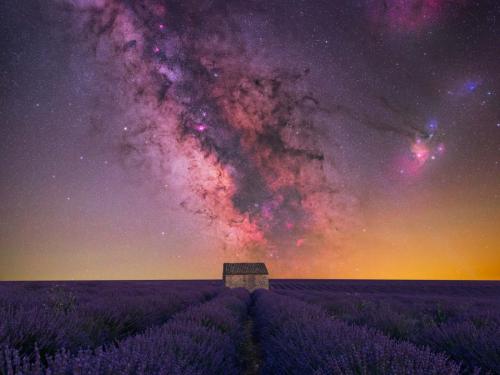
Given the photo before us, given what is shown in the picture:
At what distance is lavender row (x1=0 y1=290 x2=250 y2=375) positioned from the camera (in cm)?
172

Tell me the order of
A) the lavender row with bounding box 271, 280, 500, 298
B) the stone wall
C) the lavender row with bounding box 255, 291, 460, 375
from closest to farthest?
the lavender row with bounding box 255, 291, 460, 375, the lavender row with bounding box 271, 280, 500, 298, the stone wall

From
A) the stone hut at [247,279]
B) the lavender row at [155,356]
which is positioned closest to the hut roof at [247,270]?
the stone hut at [247,279]

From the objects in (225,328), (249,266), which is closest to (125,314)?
(225,328)

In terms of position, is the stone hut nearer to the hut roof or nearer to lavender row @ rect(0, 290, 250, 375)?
the hut roof

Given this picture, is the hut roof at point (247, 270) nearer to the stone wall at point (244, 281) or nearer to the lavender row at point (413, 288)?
the stone wall at point (244, 281)

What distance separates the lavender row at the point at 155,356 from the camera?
1724mm

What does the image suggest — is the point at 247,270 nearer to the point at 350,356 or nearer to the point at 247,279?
the point at 247,279

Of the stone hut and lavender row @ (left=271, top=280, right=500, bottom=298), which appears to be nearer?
lavender row @ (left=271, top=280, right=500, bottom=298)

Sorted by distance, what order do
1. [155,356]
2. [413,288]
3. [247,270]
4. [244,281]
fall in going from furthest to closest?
[413,288]
[247,270]
[244,281]
[155,356]

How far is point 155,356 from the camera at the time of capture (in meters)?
2.26

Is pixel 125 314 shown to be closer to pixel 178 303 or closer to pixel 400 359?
pixel 178 303

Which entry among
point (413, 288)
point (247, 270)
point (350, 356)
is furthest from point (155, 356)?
point (413, 288)

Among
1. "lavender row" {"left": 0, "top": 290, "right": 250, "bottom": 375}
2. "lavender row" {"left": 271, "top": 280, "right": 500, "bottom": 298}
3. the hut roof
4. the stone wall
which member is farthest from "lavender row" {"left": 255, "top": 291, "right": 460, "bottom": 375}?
the hut roof

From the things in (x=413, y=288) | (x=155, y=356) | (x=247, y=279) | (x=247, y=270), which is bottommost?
(x=413, y=288)
